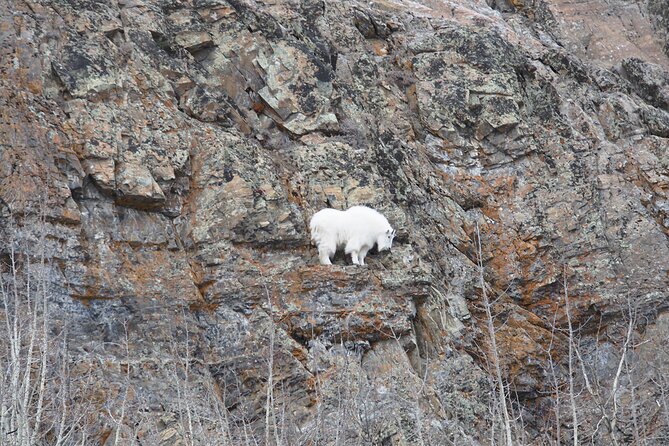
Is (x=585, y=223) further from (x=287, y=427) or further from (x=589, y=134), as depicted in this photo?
(x=287, y=427)

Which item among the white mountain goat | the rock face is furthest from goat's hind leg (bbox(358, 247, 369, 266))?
the rock face

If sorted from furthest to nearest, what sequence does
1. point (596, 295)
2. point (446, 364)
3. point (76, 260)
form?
1. point (596, 295)
2. point (446, 364)
3. point (76, 260)

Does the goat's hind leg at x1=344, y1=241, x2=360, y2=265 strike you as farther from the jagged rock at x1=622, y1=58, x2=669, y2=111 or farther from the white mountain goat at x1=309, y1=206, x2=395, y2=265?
the jagged rock at x1=622, y1=58, x2=669, y2=111

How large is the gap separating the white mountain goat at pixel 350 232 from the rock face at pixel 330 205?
311 mm

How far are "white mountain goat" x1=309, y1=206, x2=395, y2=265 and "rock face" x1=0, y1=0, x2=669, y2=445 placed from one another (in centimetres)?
31

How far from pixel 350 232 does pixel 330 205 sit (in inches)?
44.2

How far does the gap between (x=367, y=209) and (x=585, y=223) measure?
4.79m

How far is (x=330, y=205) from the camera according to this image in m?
16.9

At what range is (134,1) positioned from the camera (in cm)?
1820

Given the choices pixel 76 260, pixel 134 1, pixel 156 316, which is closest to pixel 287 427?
pixel 156 316

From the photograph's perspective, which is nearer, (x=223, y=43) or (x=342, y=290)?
(x=342, y=290)

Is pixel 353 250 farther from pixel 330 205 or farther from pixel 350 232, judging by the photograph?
pixel 330 205

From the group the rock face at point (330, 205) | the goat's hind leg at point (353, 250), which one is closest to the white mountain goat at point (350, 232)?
the goat's hind leg at point (353, 250)

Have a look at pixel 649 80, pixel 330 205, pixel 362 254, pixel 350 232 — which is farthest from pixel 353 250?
pixel 649 80
